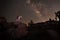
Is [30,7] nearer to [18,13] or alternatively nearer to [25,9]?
[25,9]

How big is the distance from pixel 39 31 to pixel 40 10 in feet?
12.2

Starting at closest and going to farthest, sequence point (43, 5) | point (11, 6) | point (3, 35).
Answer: point (3, 35)
point (11, 6)
point (43, 5)

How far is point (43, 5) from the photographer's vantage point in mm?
4996

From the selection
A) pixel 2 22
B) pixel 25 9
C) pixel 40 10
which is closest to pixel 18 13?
pixel 25 9

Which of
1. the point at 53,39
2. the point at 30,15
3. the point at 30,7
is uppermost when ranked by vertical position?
the point at 30,7

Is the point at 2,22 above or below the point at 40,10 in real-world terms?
below

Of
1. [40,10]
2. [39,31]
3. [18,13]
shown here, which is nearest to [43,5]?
[40,10]

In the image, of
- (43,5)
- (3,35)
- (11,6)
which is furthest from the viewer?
(43,5)

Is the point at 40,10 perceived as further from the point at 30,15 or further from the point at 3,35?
the point at 3,35

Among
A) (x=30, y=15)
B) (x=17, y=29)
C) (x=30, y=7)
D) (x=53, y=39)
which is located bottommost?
(x=53, y=39)

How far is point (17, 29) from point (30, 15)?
3.46m

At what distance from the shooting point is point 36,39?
4.50 ft

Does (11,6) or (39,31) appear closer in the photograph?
(39,31)

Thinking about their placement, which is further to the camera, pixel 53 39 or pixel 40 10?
pixel 40 10
